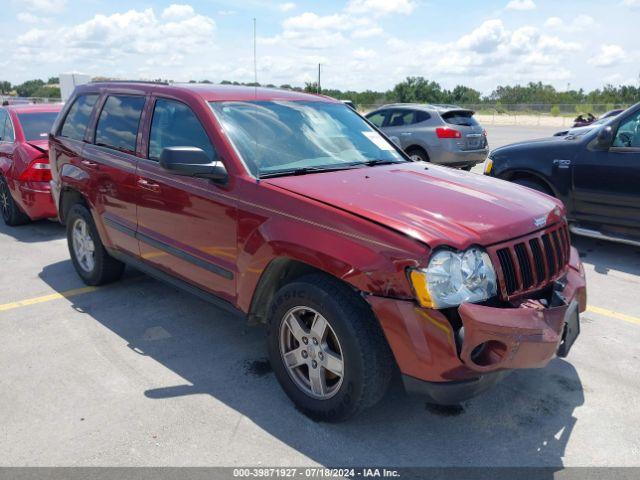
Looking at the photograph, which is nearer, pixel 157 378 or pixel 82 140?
pixel 157 378

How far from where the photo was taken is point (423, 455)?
2838 millimetres

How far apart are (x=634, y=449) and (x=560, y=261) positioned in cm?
106

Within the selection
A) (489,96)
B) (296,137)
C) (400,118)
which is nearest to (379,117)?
(400,118)

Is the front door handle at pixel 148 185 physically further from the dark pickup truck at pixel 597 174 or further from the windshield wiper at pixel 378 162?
the dark pickup truck at pixel 597 174

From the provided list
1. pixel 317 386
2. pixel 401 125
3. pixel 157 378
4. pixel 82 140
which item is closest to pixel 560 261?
pixel 317 386

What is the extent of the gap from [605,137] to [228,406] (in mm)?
5023

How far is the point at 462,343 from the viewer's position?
2541mm

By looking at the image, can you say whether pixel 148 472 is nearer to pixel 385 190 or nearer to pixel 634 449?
pixel 385 190

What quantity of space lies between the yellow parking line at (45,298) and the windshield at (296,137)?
2483 millimetres

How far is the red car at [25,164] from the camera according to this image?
6.98 metres

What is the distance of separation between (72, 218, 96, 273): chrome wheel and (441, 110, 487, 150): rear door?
27.8ft

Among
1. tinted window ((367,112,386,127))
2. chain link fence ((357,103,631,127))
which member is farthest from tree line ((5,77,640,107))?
tinted window ((367,112,386,127))

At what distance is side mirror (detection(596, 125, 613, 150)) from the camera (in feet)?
19.6

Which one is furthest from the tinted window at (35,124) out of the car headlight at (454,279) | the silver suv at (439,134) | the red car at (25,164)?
the car headlight at (454,279)
